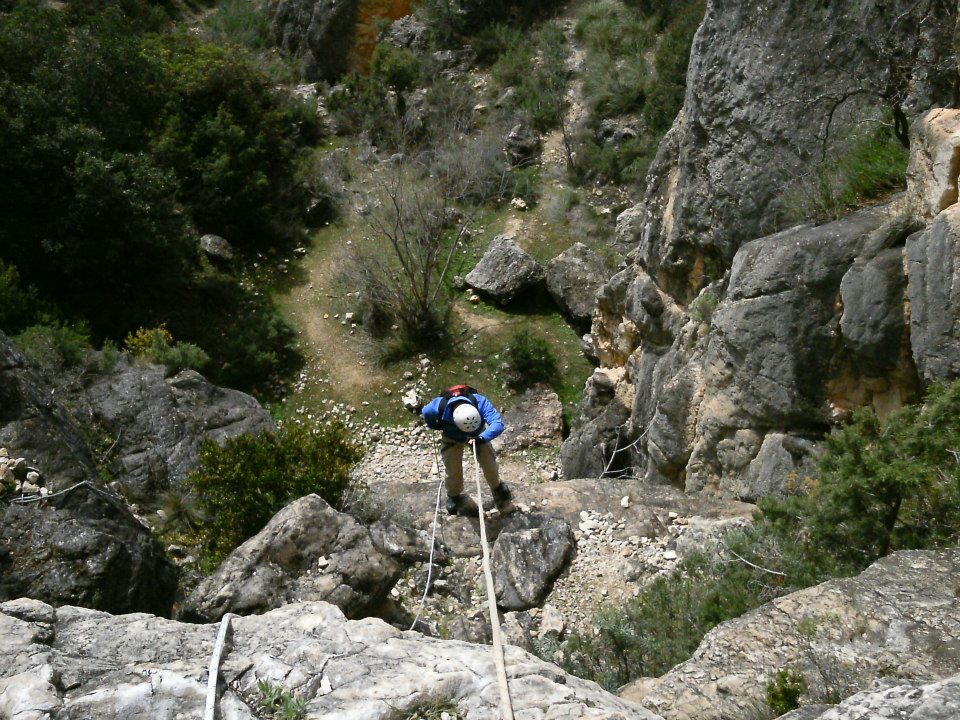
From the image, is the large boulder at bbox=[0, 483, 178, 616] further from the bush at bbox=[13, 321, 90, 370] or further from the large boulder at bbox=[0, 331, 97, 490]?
the bush at bbox=[13, 321, 90, 370]

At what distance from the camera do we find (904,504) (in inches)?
163

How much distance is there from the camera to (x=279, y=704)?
240 centimetres

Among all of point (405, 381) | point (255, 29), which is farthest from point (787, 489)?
point (255, 29)

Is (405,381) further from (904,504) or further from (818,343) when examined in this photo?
(904,504)

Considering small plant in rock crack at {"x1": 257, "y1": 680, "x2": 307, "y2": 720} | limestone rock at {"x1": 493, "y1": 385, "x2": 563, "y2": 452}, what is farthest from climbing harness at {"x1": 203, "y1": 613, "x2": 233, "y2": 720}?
limestone rock at {"x1": 493, "y1": 385, "x2": 563, "y2": 452}

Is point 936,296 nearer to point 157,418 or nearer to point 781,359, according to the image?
point 781,359

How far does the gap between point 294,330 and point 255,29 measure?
1184 cm

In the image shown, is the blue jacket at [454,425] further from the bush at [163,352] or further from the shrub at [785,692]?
the bush at [163,352]

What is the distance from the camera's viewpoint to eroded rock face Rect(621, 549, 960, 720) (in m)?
2.96

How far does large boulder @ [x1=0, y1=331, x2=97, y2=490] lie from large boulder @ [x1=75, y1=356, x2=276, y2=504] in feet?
7.68

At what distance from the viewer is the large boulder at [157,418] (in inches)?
358

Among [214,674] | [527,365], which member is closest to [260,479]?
[214,674]

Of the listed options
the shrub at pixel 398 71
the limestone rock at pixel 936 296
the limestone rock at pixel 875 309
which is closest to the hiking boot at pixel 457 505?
the limestone rock at pixel 875 309

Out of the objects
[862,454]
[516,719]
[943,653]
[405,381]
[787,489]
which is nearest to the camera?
[516,719]
